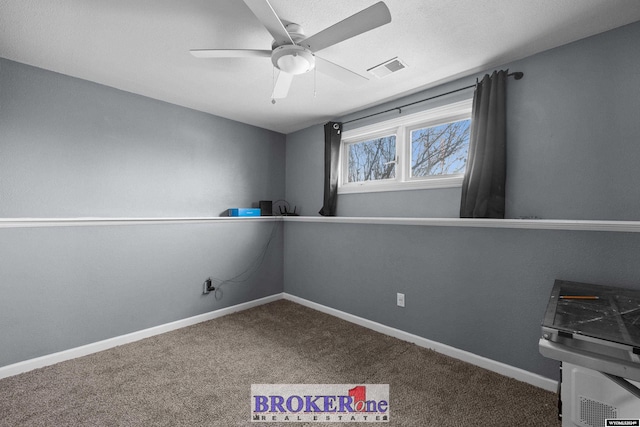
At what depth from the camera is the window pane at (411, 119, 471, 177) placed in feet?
7.99

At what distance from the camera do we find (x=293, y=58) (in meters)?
1.58

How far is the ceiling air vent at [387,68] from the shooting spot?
206cm

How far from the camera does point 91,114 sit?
7.86ft

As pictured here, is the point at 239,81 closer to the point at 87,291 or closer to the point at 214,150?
the point at 214,150

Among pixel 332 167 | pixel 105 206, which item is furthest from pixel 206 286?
pixel 332 167

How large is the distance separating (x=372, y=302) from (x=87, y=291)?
249cm

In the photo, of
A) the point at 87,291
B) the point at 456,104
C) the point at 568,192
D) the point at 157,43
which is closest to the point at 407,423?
the point at 568,192

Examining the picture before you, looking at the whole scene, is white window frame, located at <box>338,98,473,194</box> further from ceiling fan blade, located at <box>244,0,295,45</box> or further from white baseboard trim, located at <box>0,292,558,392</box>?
ceiling fan blade, located at <box>244,0,295,45</box>

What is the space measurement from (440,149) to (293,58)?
162 cm

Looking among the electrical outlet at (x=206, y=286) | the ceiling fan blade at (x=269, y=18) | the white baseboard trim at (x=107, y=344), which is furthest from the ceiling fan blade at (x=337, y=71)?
the white baseboard trim at (x=107, y=344)

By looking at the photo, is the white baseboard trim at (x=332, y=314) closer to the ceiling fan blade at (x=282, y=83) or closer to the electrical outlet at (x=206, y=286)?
the electrical outlet at (x=206, y=286)

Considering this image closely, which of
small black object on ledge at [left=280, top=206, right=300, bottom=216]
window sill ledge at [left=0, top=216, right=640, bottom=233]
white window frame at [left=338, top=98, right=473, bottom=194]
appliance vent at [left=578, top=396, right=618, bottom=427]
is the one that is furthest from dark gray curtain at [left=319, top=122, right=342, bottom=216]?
appliance vent at [left=578, top=396, right=618, bottom=427]

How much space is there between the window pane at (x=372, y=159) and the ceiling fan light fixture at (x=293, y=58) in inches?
59.5

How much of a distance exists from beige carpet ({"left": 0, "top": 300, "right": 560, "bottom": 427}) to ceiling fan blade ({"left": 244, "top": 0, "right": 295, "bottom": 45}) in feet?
6.78
